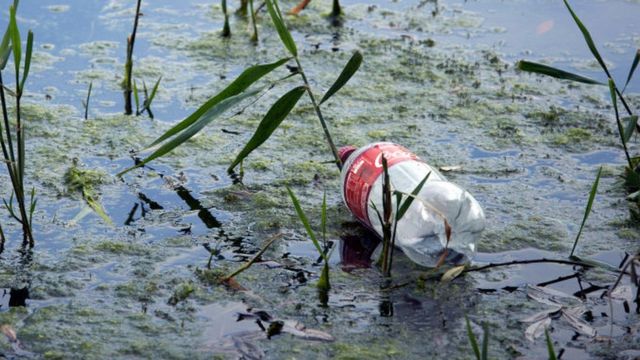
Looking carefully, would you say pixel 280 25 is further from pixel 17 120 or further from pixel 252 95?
pixel 17 120

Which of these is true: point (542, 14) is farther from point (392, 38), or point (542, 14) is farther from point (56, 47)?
point (56, 47)

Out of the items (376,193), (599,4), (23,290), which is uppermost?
(599,4)

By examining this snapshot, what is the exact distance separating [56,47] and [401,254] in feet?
7.09

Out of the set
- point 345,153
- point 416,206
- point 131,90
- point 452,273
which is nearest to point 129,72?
point 131,90

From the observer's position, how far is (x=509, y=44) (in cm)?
448

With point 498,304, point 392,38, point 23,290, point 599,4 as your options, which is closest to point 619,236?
point 498,304

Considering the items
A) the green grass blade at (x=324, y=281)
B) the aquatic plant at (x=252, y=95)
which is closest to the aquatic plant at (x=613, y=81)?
the aquatic plant at (x=252, y=95)

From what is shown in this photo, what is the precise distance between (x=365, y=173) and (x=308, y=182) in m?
0.45

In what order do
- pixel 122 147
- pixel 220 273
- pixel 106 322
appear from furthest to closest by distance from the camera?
pixel 122 147 → pixel 220 273 → pixel 106 322

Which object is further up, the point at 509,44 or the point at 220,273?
the point at 509,44

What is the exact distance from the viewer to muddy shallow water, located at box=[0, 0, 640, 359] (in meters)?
2.34

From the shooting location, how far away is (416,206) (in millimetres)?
2787

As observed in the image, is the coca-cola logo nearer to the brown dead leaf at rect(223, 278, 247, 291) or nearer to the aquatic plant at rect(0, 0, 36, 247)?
the brown dead leaf at rect(223, 278, 247, 291)

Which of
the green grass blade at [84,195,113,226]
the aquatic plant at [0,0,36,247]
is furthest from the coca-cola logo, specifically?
the aquatic plant at [0,0,36,247]
